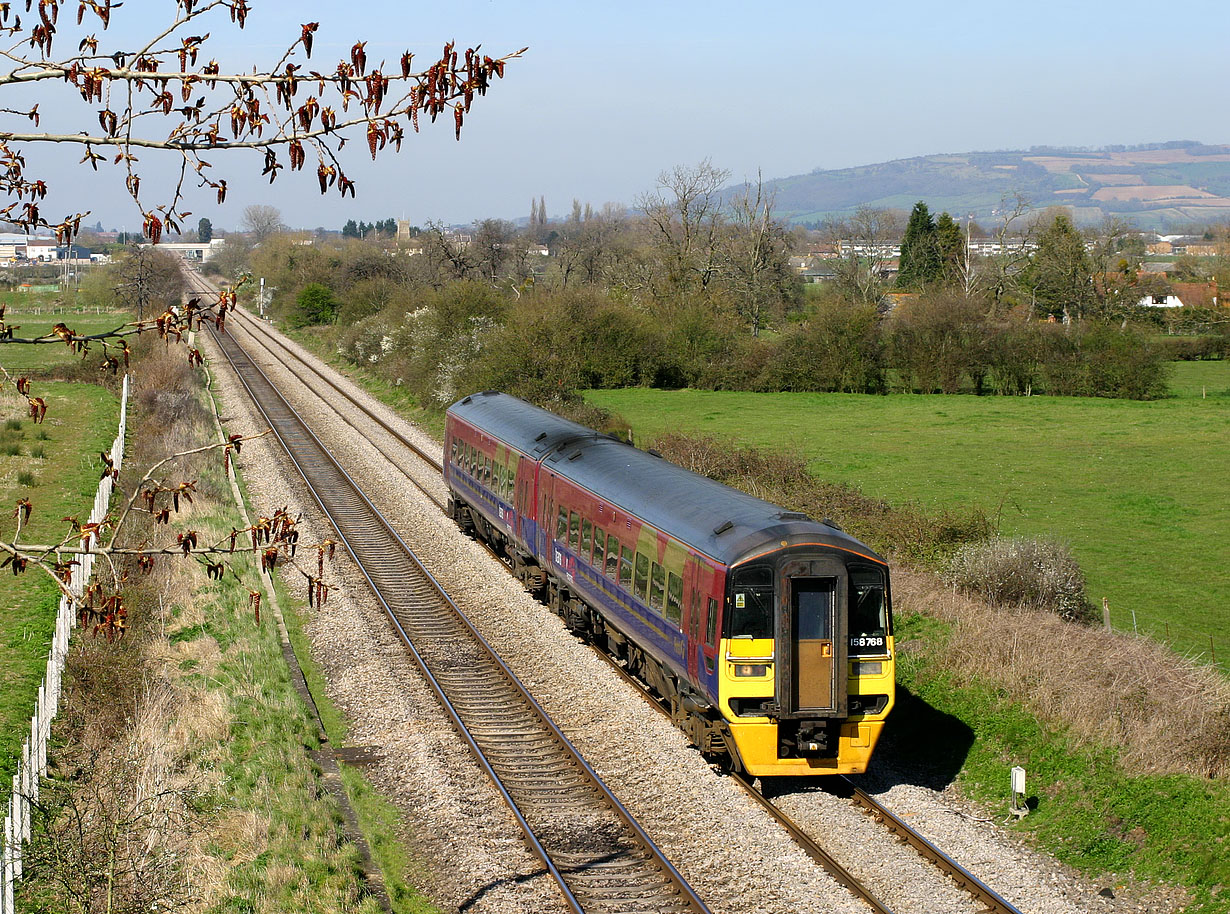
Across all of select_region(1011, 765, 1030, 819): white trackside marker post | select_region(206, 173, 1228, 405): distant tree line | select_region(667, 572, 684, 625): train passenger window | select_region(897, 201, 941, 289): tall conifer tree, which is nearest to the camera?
select_region(1011, 765, 1030, 819): white trackside marker post

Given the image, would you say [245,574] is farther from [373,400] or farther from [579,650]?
[373,400]

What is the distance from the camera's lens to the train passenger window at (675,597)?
1327cm

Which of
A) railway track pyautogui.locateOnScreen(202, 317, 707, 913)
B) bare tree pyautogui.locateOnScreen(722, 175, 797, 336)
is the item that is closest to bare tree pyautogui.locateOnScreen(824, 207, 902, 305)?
bare tree pyautogui.locateOnScreen(722, 175, 797, 336)

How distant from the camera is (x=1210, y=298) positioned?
72.0 m

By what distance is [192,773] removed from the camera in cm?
1268

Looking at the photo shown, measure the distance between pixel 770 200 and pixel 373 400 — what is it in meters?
31.5

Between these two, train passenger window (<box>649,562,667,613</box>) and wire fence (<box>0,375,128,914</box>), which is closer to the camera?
wire fence (<box>0,375,128,914</box>)

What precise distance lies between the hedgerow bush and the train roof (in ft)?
16.6

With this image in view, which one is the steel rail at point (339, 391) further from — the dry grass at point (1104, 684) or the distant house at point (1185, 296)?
the distant house at point (1185, 296)

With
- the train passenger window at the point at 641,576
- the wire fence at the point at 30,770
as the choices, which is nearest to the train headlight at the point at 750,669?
the train passenger window at the point at 641,576

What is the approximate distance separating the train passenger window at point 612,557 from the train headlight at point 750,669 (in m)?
3.79

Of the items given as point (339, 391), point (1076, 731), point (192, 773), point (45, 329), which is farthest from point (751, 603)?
point (45, 329)

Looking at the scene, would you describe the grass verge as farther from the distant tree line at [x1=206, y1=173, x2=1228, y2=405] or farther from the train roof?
the distant tree line at [x1=206, y1=173, x2=1228, y2=405]

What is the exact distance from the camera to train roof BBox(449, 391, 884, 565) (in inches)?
488
